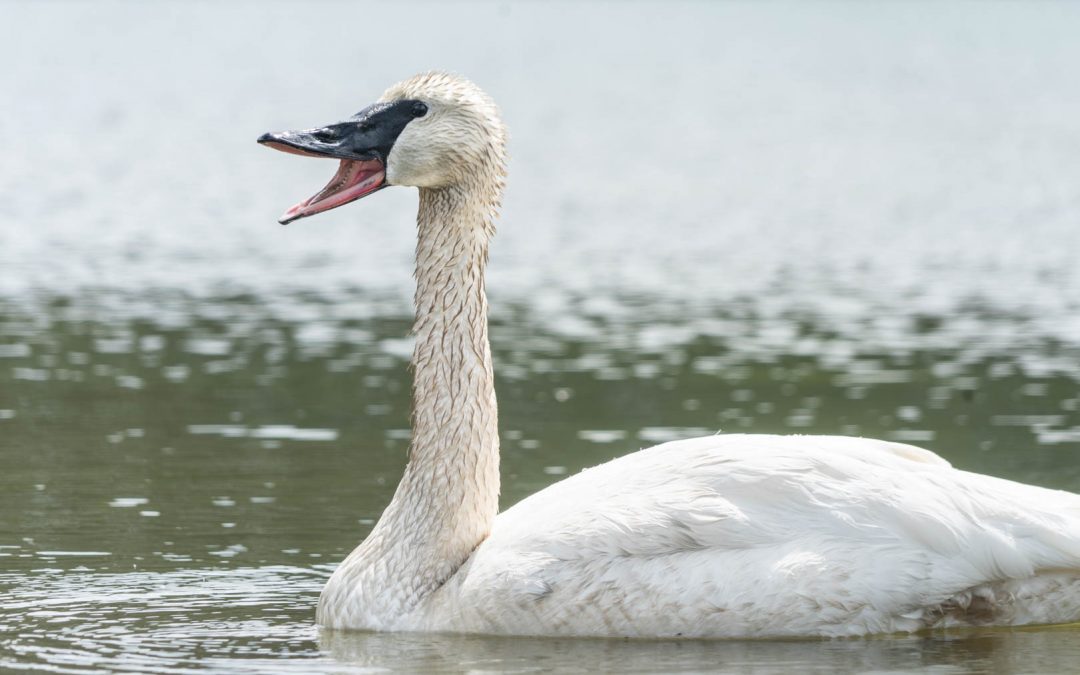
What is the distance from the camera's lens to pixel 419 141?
991cm

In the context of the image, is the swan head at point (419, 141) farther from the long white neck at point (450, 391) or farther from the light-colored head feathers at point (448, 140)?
the long white neck at point (450, 391)

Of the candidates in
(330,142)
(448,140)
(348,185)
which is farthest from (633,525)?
(330,142)

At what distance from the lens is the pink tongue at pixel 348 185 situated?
32.2 feet

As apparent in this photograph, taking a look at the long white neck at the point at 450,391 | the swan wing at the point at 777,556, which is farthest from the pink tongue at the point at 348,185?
the swan wing at the point at 777,556

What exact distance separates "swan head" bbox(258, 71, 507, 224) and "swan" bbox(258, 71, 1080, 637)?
10 mm

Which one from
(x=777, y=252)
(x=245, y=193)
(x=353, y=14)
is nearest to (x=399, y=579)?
(x=777, y=252)

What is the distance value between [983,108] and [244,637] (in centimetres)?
5246

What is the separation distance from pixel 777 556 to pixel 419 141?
2.63 metres

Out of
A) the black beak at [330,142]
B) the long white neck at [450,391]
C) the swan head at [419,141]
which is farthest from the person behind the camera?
the long white neck at [450,391]

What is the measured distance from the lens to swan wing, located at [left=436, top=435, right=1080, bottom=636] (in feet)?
30.1

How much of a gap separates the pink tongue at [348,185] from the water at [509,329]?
2.02m

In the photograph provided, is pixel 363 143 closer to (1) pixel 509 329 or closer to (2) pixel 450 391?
(2) pixel 450 391

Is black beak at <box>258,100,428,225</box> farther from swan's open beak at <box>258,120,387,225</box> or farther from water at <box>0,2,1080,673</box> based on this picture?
water at <box>0,2,1080,673</box>

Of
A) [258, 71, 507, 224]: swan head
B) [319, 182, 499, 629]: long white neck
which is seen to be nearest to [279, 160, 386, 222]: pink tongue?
[258, 71, 507, 224]: swan head
